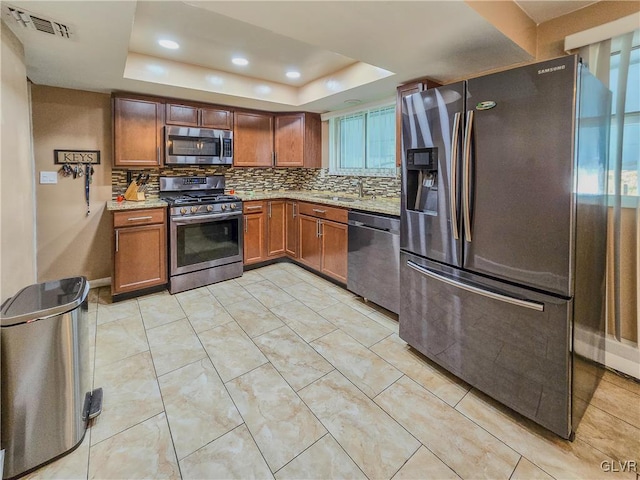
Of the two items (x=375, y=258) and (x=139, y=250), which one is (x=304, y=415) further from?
(x=139, y=250)

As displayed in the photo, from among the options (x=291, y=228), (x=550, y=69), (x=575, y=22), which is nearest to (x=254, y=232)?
(x=291, y=228)

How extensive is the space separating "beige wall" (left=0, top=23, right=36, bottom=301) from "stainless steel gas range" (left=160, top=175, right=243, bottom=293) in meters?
1.31

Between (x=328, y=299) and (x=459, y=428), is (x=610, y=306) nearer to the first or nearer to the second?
(x=459, y=428)

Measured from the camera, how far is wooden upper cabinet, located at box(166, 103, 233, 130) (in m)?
3.62

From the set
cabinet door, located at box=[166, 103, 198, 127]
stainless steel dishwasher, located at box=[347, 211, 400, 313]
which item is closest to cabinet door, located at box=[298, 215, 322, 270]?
stainless steel dishwasher, located at box=[347, 211, 400, 313]

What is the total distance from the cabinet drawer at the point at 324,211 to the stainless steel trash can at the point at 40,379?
236 cm

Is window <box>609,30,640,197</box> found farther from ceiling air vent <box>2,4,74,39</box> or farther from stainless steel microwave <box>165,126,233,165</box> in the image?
stainless steel microwave <box>165,126,233,165</box>

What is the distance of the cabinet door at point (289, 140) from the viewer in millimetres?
4417

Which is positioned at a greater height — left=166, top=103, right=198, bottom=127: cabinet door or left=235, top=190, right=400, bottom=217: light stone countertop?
left=166, top=103, right=198, bottom=127: cabinet door

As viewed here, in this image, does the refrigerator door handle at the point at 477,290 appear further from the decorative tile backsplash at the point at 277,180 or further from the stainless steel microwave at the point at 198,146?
the stainless steel microwave at the point at 198,146

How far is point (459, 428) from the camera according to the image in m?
1.66

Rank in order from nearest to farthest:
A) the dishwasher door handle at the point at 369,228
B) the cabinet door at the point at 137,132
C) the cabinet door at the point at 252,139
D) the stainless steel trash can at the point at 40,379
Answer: the stainless steel trash can at the point at 40,379 < the dishwasher door handle at the point at 369,228 < the cabinet door at the point at 137,132 < the cabinet door at the point at 252,139

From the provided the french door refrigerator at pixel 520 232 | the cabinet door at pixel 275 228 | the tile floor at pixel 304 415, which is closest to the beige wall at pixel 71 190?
the tile floor at pixel 304 415
